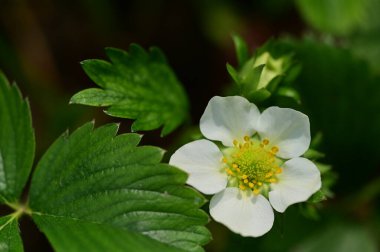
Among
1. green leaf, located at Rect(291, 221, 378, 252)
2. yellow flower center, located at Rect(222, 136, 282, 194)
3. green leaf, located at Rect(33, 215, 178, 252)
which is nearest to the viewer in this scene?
green leaf, located at Rect(33, 215, 178, 252)

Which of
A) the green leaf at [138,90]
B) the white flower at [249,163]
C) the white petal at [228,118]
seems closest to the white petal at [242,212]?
the white flower at [249,163]

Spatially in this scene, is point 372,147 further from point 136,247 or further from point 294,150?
point 136,247

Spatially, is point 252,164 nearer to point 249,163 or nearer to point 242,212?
point 249,163

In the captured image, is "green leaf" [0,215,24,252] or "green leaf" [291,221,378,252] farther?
"green leaf" [291,221,378,252]

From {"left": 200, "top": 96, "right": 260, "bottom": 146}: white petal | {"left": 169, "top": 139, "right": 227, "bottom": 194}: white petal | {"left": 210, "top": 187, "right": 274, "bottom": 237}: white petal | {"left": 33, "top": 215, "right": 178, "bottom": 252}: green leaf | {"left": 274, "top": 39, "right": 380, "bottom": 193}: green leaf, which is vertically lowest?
{"left": 274, "top": 39, "right": 380, "bottom": 193}: green leaf

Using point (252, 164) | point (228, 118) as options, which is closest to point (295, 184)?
point (252, 164)

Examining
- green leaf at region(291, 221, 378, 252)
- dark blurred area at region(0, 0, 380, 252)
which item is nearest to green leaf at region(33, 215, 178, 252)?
dark blurred area at region(0, 0, 380, 252)

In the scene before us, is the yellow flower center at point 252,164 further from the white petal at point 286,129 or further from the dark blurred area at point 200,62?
→ the dark blurred area at point 200,62

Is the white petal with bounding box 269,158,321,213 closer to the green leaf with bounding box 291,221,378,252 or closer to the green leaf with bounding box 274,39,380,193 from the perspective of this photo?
the green leaf with bounding box 274,39,380,193
